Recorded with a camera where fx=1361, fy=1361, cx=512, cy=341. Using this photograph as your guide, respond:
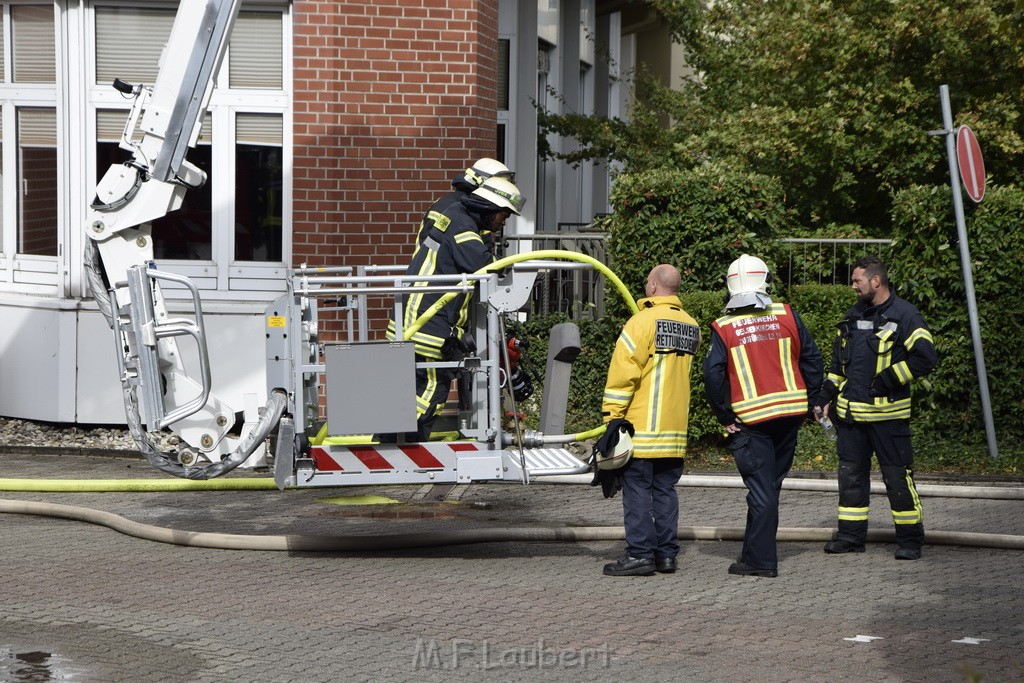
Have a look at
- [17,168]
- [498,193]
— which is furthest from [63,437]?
[498,193]

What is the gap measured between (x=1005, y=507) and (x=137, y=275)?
580 centimetres

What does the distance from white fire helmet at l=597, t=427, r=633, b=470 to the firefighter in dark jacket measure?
1.44 meters

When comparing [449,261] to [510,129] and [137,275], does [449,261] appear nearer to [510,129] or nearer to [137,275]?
[137,275]

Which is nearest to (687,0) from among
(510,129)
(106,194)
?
(510,129)

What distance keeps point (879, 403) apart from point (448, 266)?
8.55 ft

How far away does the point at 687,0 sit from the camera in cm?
1574

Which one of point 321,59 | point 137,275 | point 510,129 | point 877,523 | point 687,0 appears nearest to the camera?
point 137,275

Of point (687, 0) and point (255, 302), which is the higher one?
point (687, 0)

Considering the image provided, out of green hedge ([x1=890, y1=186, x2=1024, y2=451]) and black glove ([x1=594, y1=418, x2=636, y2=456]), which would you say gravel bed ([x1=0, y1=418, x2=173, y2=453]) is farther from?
green hedge ([x1=890, y1=186, x2=1024, y2=451])

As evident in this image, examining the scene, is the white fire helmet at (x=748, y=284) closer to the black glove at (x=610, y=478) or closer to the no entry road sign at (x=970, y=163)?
the black glove at (x=610, y=478)

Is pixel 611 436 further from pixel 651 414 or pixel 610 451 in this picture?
pixel 651 414

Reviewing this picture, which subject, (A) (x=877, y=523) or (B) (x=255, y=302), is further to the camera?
(B) (x=255, y=302)

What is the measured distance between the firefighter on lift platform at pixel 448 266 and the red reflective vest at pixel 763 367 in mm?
1458

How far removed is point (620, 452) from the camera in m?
7.18
